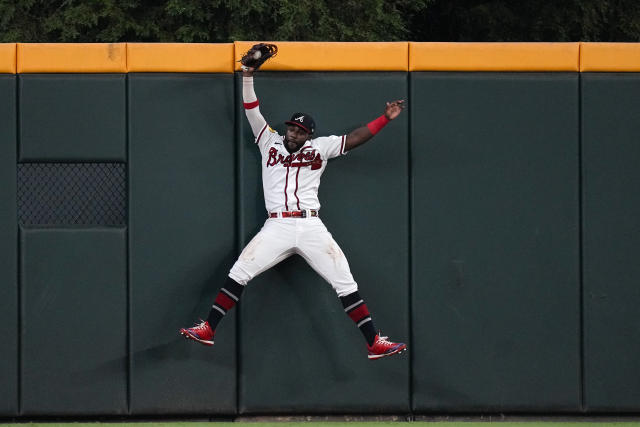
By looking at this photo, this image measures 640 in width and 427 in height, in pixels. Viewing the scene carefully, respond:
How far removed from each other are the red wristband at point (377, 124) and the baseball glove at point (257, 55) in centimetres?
76

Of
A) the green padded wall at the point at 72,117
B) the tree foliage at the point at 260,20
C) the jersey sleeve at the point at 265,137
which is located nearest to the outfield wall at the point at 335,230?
the green padded wall at the point at 72,117

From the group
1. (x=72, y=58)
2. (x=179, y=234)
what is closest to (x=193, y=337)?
(x=179, y=234)

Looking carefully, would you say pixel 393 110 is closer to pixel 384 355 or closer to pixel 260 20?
pixel 384 355

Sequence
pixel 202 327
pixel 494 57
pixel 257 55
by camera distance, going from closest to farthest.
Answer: pixel 257 55 → pixel 202 327 → pixel 494 57

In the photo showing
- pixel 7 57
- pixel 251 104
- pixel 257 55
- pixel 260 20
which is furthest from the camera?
pixel 260 20

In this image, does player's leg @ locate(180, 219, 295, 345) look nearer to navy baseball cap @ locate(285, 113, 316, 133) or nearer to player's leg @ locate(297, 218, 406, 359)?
player's leg @ locate(297, 218, 406, 359)

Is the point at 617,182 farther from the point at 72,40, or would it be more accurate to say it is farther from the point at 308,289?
the point at 72,40

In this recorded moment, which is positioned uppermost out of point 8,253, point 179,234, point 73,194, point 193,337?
point 73,194

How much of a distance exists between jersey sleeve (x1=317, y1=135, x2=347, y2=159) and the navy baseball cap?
0.12 meters

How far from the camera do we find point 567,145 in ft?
20.2

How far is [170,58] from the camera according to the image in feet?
19.7

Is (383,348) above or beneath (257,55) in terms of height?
beneath

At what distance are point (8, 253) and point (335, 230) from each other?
2.12 m

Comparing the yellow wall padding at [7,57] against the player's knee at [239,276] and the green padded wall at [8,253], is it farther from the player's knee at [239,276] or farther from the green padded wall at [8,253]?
the player's knee at [239,276]
